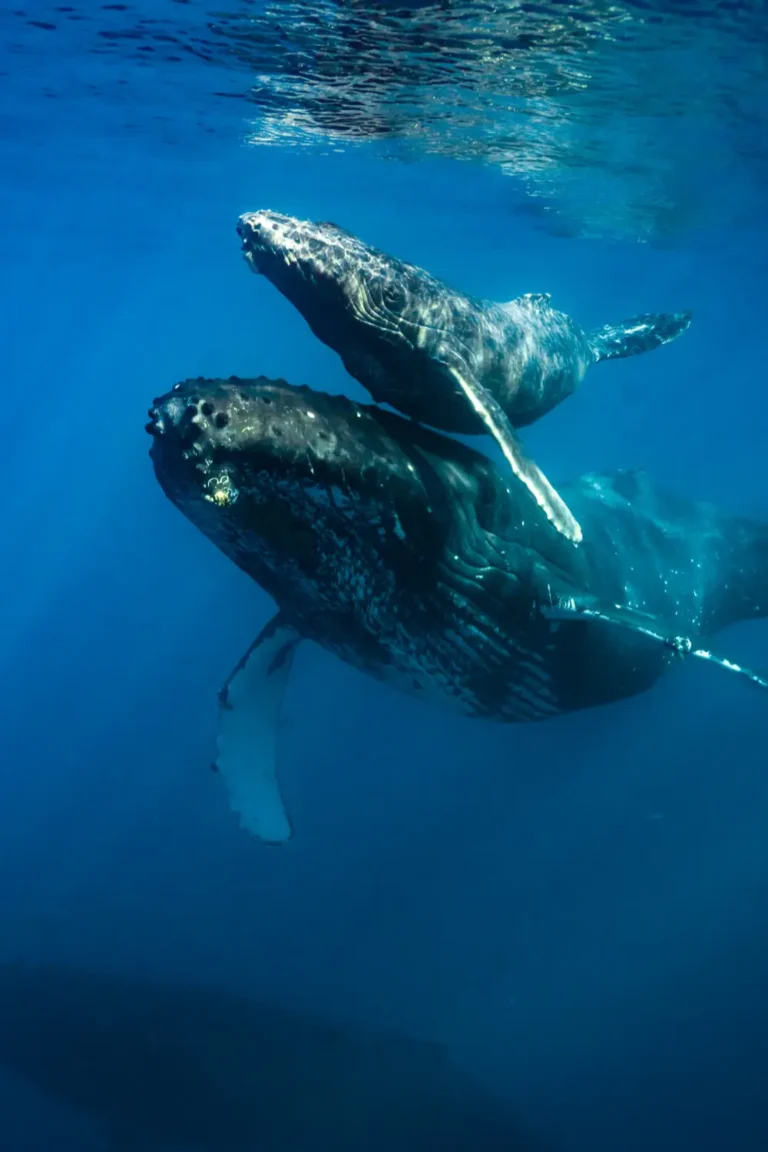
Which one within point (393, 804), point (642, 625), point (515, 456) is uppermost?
point (515, 456)

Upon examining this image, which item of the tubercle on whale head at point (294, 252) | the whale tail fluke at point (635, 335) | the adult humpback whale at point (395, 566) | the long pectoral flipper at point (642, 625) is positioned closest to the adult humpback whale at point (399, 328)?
the tubercle on whale head at point (294, 252)

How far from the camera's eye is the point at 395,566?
6.19 m

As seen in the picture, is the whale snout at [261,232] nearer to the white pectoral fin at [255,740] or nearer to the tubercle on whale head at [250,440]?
the tubercle on whale head at [250,440]

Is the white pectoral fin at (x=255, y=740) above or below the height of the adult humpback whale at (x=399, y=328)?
below

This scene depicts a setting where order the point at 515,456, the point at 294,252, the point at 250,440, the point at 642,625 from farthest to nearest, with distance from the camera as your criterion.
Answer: the point at 642,625 < the point at 515,456 < the point at 294,252 < the point at 250,440

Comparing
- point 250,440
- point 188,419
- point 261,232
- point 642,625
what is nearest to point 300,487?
point 250,440

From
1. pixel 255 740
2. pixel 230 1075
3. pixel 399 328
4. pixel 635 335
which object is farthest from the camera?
pixel 230 1075

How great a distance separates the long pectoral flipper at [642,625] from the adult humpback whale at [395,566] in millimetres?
19

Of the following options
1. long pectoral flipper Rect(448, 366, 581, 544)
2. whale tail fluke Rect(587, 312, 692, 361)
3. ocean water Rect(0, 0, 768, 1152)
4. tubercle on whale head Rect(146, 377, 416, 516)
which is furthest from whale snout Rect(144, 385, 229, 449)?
ocean water Rect(0, 0, 768, 1152)

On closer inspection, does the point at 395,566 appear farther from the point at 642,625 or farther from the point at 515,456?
the point at 642,625

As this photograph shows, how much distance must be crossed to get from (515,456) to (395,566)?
124 centimetres

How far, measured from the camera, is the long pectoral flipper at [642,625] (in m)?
7.02

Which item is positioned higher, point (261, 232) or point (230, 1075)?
point (261, 232)

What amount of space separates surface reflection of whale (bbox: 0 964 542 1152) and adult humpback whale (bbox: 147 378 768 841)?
8797 mm
